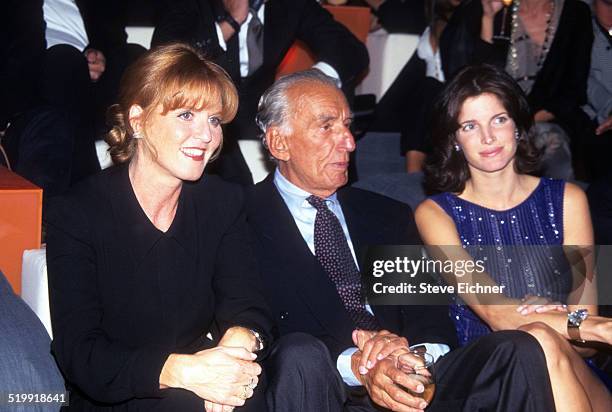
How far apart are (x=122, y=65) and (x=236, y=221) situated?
1.44 meters

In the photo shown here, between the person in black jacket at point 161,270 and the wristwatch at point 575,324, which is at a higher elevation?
the person in black jacket at point 161,270

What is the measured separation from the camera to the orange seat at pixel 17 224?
9.30 feet

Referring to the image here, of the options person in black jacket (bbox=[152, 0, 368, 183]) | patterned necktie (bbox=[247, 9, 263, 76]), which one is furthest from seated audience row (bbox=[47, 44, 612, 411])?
patterned necktie (bbox=[247, 9, 263, 76])

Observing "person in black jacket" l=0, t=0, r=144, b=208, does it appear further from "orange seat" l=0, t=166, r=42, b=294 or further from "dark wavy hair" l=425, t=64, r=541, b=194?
"dark wavy hair" l=425, t=64, r=541, b=194

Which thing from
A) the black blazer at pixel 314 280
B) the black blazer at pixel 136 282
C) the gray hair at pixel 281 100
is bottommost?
the black blazer at pixel 314 280

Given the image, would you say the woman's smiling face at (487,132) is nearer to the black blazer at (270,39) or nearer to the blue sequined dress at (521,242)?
the blue sequined dress at (521,242)

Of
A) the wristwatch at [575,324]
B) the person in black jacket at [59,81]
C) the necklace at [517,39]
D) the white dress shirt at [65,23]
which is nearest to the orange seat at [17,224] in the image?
the person in black jacket at [59,81]

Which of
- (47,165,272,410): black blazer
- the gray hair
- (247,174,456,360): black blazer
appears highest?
the gray hair

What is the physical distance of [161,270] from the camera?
2.52 metres

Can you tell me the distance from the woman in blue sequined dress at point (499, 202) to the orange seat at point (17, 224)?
128 cm

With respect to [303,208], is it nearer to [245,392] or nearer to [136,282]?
[136,282]

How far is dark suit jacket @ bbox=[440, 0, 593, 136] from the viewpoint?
4.39 m

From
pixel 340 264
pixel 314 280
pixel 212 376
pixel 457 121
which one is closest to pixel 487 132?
pixel 457 121

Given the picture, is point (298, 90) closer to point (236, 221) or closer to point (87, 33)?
point (236, 221)
